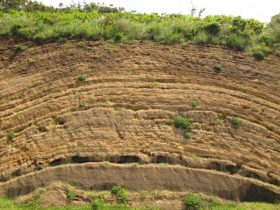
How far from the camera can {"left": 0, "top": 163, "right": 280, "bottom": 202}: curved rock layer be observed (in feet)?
45.3

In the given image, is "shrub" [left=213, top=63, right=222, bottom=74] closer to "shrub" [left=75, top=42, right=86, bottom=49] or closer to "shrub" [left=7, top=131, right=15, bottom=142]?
"shrub" [left=75, top=42, right=86, bottom=49]

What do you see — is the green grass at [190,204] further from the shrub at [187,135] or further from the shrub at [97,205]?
the shrub at [187,135]

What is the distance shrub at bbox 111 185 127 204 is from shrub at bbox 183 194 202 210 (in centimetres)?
183

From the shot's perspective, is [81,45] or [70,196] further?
[81,45]

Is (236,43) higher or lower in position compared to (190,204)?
higher

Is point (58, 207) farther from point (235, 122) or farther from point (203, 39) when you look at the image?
point (203, 39)

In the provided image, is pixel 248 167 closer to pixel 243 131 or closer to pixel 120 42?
pixel 243 131

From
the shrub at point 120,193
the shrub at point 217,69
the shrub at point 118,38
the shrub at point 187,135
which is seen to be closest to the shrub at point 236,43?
the shrub at point 217,69

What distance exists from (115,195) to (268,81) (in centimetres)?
724

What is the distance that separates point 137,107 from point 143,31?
3.98 m

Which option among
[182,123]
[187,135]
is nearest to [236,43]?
[182,123]

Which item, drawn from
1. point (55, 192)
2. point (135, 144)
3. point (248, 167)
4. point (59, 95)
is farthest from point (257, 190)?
point (59, 95)

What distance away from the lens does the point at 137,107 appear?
51.5 ft

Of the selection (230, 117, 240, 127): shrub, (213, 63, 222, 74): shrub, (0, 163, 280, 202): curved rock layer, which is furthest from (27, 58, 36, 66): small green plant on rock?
(230, 117, 240, 127): shrub
